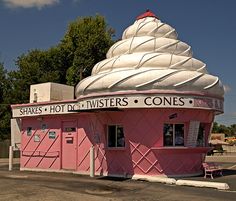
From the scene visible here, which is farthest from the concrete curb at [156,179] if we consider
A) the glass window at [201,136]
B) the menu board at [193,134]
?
the glass window at [201,136]

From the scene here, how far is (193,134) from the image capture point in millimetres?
18141

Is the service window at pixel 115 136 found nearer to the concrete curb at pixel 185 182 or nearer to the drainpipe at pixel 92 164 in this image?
the drainpipe at pixel 92 164

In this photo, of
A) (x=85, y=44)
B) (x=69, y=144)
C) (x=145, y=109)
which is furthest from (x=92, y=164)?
(x=85, y=44)

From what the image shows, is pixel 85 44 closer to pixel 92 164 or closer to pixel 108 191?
pixel 92 164

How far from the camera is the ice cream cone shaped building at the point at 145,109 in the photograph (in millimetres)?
17312

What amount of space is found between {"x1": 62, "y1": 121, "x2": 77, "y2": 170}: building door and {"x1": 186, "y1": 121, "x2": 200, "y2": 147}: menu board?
19.4 feet

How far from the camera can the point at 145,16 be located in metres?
21.2

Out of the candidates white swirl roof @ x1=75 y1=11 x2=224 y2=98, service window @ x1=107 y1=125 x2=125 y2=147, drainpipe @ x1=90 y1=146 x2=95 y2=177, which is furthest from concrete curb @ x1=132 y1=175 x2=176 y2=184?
white swirl roof @ x1=75 y1=11 x2=224 y2=98

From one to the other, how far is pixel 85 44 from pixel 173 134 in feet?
84.7

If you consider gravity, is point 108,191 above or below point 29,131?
below

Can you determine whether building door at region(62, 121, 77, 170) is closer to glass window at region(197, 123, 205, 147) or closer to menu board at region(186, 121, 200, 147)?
menu board at region(186, 121, 200, 147)

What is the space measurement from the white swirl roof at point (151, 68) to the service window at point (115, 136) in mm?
1895

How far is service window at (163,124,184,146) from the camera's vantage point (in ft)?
58.2

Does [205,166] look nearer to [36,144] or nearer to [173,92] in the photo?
[173,92]
